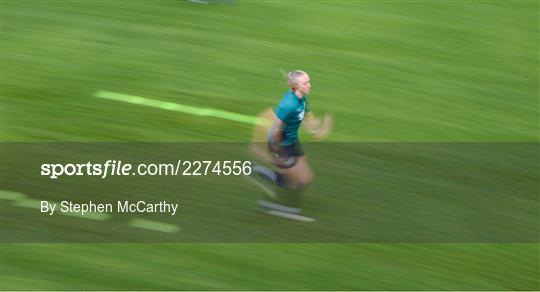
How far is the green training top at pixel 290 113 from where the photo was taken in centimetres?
1035

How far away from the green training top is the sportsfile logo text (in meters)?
1.41

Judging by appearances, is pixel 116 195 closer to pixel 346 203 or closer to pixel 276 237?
pixel 276 237

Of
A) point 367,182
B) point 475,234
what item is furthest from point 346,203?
point 475,234

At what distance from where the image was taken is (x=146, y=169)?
11.9 meters

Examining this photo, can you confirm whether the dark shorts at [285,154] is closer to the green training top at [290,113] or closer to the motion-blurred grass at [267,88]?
the green training top at [290,113]

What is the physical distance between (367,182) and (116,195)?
11.0 ft

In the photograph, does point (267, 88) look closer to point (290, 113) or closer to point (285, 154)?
point (285, 154)

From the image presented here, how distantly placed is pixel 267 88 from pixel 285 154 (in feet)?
12.3

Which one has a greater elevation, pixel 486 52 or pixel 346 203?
pixel 486 52

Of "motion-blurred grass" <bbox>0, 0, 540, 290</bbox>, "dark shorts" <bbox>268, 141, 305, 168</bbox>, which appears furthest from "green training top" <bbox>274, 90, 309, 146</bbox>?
"motion-blurred grass" <bbox>0, 0, 540, 290</bbox>

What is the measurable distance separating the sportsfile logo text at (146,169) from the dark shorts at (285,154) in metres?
1.12

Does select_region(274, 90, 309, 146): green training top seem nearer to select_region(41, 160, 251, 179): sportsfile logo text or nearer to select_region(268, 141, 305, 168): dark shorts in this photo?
select_region(268, 141, 305, 168): dark shorts

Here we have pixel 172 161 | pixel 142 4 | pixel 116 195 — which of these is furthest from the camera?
pixel 142 4

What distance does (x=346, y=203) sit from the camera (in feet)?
37.7
